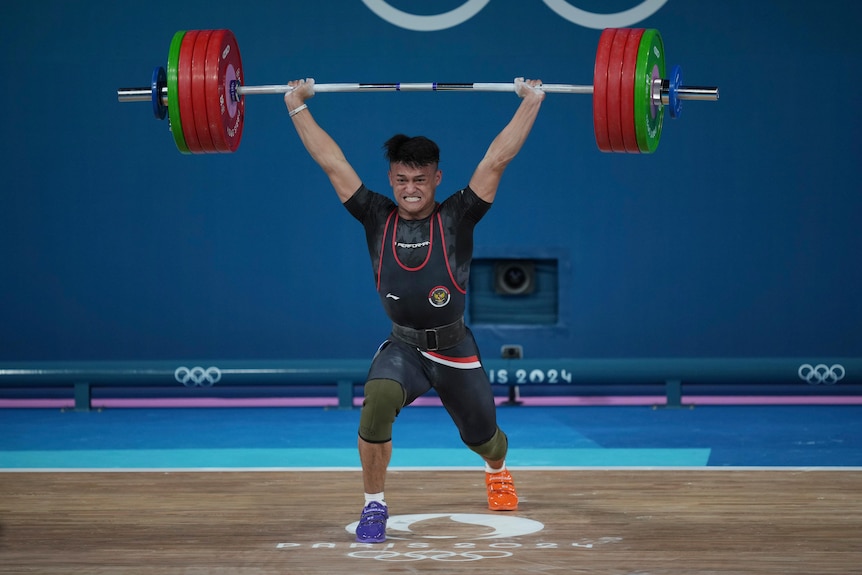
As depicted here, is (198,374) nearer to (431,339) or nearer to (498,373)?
(498,373)

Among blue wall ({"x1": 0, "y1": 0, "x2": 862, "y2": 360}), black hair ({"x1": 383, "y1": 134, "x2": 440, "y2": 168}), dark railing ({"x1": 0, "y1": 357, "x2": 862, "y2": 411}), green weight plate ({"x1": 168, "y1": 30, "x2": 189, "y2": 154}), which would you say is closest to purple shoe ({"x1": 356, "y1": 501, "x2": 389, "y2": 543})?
black hair ({"x1": 383, "y1": 134, "x2": 440, "y2": 168})

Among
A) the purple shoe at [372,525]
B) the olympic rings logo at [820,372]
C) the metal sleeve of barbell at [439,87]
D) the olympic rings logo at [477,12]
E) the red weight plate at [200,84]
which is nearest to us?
the purple shoe at [372,525]

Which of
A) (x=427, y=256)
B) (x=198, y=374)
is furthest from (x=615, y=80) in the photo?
(x=198, y=374)

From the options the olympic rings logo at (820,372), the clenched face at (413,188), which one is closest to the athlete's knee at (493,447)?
the clenched face at (413,188)

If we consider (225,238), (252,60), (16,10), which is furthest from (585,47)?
(16,10)

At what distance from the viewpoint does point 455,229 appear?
161 inches

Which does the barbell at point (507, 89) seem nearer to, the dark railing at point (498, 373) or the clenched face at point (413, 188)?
the clenched face at point (413, 188)

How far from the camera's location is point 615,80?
4203 millimetres

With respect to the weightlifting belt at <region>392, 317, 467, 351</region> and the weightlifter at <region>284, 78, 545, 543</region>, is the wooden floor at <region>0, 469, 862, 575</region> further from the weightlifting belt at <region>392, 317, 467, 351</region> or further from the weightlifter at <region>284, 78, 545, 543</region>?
the weightlifting belt at <region>392, 317, 467, 351</region>

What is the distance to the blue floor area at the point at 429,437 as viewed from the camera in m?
5.67

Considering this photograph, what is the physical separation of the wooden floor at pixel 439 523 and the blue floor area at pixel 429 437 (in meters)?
0.66

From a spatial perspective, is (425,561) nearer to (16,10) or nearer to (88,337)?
(88,337)

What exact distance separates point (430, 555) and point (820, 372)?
434 centimetres

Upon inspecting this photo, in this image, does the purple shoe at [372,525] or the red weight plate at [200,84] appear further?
the red weight plate at [200,84]
